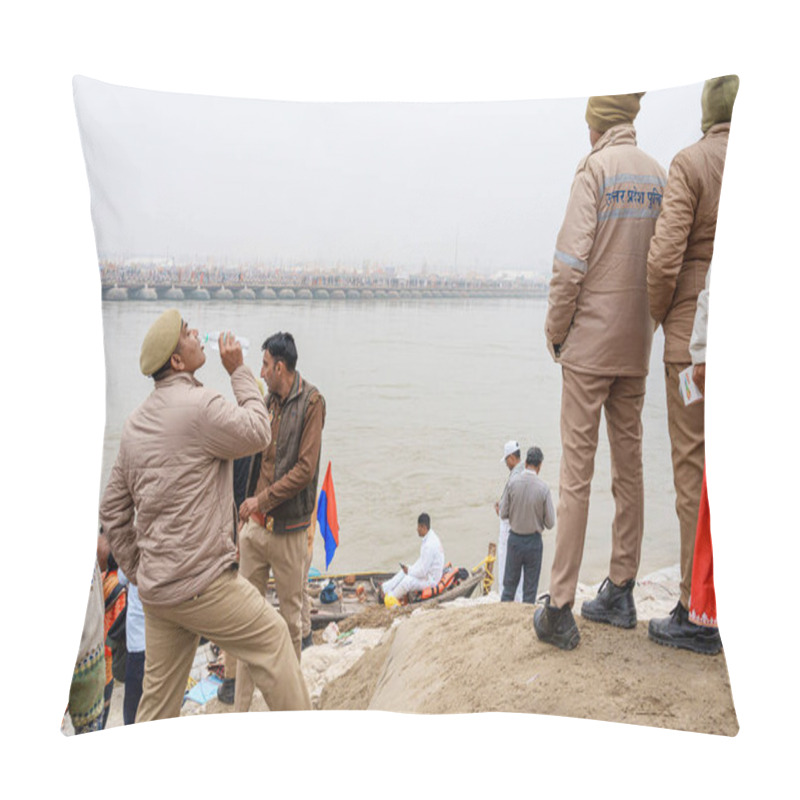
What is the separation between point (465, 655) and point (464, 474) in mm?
721

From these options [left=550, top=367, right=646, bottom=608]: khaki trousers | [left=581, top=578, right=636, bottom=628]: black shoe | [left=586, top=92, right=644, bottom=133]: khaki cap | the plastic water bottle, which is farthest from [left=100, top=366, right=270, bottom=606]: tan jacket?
[left=586, top=92, right=644, bottom=133]: khaki cap

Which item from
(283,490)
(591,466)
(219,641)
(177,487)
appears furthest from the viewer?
(591,466)

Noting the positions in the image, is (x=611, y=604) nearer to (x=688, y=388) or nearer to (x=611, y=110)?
(x=688, y=388)

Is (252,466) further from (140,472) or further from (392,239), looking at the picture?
(392,239)

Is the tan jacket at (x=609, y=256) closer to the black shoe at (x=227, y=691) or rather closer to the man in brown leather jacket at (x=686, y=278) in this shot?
the man in brown leather jacket at (x=686, y=278)

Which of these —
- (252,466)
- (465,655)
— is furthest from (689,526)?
(252,466)

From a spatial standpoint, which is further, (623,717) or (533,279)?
(533,279)

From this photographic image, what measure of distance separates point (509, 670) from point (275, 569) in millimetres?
1007

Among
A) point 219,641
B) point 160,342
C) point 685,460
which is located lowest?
point 219,641

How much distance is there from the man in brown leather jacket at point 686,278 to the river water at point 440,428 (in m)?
0.06

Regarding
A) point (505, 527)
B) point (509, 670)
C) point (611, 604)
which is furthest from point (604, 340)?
point (509, 670)

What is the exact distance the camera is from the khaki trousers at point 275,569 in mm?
3564

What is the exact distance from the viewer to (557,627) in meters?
3.66

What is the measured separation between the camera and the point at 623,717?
3447 mm
